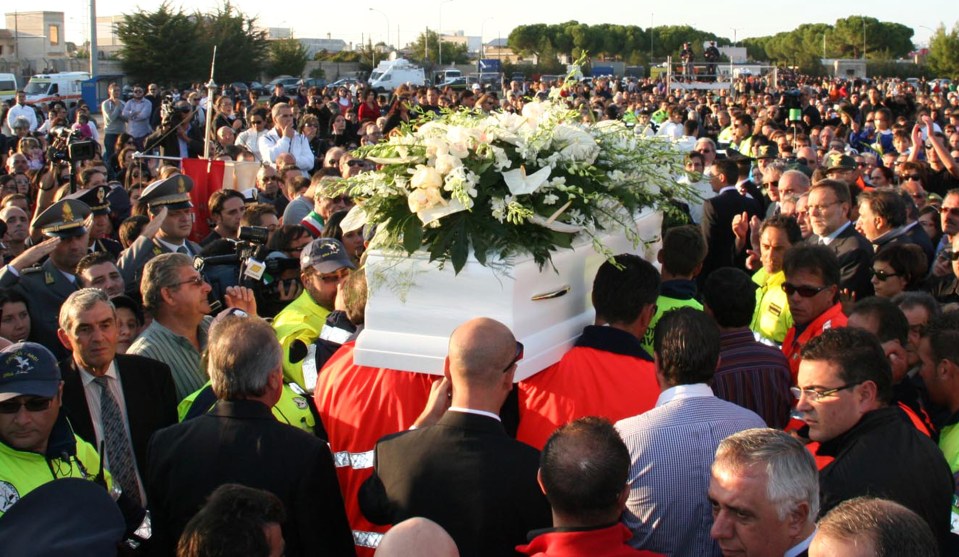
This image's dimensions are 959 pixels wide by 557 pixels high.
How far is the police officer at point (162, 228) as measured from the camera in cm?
656

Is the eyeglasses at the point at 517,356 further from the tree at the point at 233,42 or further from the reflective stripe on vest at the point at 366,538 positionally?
the tree at the point at 233,42

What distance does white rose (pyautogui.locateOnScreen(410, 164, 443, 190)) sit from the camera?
11.0ft

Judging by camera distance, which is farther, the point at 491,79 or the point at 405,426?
the point at 491,79

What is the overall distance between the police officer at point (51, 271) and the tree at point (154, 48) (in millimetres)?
36742

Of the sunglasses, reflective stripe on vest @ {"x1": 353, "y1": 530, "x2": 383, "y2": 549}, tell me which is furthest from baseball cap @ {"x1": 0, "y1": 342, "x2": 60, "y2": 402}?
the sunglasses

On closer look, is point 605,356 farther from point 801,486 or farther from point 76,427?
point 76,427

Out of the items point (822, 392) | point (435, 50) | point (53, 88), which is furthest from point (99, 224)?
point (435, 50)

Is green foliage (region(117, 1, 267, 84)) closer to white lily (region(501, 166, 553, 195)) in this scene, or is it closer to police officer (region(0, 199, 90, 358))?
police officer (region(0, 199, 90, 358))

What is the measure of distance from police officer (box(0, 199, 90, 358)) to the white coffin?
2.95 meters

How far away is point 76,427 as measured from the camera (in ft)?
13.6

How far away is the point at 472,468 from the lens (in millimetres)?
2965

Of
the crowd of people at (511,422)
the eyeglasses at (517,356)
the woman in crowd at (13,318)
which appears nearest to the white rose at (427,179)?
the crowd of people at (511,422)

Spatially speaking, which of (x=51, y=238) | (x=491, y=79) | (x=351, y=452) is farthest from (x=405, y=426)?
(x=491, y=79)

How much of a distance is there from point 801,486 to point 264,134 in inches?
431
